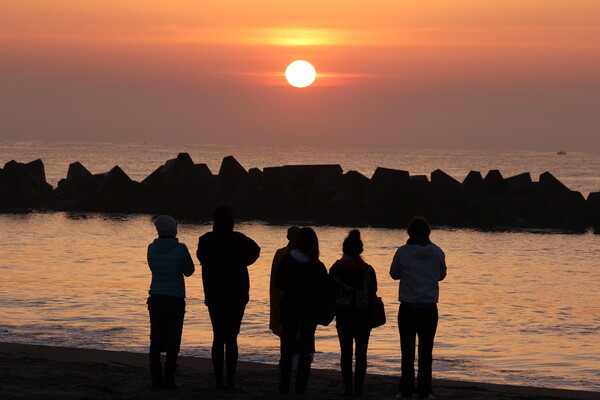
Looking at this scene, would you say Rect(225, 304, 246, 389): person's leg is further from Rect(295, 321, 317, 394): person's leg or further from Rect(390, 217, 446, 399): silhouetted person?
Rect(390, 217, 446, 399): silhouetted person

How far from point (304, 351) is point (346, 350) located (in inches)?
15.7

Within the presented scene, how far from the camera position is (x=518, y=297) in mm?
22594

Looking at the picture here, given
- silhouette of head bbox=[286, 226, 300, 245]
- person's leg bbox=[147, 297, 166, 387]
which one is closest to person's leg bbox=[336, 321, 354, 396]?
silhouette of head bbox=[286, 226, 300, 245]

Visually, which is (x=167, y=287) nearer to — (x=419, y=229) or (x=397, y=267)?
(x=397, y=267)

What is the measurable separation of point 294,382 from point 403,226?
113 feet

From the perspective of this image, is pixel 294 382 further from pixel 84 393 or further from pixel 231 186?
pixel 231 186

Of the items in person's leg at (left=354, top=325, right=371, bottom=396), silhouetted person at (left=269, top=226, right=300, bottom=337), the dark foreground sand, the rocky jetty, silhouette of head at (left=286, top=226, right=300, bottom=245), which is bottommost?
the dark foreground sand

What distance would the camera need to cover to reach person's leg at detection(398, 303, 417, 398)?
29.8 feet

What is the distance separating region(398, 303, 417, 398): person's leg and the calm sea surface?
3584 millimetres

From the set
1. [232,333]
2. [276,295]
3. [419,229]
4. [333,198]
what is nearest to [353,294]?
[419,229]

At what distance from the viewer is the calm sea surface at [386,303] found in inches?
566

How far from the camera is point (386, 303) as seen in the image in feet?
66.4

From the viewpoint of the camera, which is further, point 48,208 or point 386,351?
point 48,208

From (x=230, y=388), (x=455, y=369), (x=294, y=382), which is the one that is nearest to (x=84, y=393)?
(x=230, y=388)
